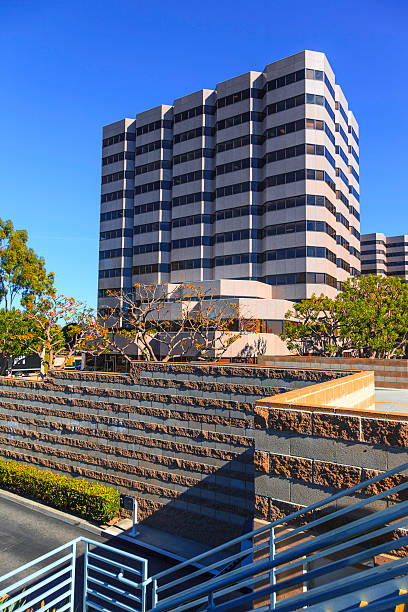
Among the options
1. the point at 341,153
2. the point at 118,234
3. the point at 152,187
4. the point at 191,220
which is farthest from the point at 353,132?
the point at 118,234

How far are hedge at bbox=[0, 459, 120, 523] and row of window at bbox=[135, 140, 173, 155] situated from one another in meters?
54.5

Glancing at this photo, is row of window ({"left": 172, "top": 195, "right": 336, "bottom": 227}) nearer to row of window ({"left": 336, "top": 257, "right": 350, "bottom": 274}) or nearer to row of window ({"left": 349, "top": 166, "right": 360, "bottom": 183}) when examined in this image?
row of window ({"left": 336, "top": 257, "right": 350, "bottom": 274})

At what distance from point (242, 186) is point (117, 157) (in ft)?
81.2

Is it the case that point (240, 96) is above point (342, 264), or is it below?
above

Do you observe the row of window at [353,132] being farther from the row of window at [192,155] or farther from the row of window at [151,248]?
the row of window at [151,248]

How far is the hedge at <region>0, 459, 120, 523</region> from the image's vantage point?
16.3 m

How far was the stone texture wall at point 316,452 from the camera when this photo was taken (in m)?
6.07

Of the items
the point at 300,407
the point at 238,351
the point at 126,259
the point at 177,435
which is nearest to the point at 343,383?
the point at 300,407

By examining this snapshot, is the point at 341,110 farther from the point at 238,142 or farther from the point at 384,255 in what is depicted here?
the point at 384,255

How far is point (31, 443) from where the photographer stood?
66.7 feet

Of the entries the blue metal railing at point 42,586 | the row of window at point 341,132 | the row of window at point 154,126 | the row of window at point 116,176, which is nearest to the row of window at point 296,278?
the row of window at point 116,176

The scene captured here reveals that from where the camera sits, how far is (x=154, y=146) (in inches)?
2574

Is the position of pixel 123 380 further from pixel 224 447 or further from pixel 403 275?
pixel 403 275

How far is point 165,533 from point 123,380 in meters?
5.87
